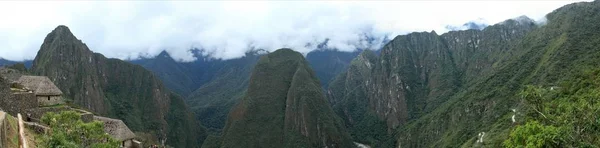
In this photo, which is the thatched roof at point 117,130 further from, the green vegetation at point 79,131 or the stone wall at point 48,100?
the green vegetation at point 79,131

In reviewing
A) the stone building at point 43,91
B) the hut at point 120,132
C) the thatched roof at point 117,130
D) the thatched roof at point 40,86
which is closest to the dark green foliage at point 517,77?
the hut at point 120,132

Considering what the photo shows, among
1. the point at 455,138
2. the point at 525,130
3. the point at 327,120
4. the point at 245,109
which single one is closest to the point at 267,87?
the point at 245,109

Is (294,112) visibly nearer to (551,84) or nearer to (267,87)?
(267,87)

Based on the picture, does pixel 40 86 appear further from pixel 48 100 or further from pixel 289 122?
pixel 289 122

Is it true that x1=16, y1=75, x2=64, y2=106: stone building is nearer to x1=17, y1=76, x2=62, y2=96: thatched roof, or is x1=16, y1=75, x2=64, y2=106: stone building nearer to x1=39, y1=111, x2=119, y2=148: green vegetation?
x1=17, y1=76, x2=62, y2=96: thatched roof

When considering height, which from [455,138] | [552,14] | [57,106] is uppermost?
[552,14]

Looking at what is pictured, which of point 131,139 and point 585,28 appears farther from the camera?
point 585,28

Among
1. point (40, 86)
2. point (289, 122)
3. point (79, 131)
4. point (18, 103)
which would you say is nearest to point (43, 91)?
point (40, 86)

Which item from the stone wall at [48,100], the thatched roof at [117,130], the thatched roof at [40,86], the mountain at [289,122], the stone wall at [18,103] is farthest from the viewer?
the mountain at [289,122]
